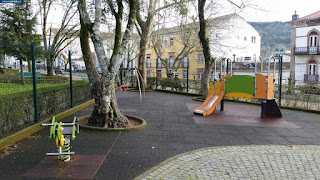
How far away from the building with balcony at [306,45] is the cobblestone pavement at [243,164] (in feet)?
89.7

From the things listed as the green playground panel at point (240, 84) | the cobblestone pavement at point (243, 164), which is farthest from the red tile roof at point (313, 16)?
the cobblestone pavement at point (243, 164)

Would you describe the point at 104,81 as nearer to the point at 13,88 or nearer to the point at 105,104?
the point at 105,104

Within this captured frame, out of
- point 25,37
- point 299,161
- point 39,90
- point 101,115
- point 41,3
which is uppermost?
point 41,3

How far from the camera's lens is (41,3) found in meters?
23.4

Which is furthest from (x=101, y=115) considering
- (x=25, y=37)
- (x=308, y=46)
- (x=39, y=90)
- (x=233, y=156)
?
(x=308, y=46)

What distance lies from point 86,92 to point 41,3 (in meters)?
17.0

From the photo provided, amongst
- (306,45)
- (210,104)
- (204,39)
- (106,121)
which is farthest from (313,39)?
(106,121)

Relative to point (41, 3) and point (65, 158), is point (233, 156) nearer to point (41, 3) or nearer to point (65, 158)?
point (65, 158)

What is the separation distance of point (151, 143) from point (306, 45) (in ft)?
103

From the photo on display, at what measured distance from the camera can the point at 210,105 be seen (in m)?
8.87

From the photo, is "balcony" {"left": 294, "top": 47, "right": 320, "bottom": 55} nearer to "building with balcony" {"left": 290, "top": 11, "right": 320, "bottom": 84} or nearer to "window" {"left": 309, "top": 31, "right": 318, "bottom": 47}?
"building with balcony" {"left": 290, "top": 11, "right": 320, "bottom": 84}

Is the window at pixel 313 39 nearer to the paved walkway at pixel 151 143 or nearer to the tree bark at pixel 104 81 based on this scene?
the paved walkway at pixel 151 143

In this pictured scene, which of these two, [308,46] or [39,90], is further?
[308,46]

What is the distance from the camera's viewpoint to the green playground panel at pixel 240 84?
8552 millimetres
